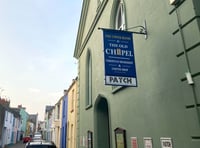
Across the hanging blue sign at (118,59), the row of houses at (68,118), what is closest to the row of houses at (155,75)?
the hanging blue sign at (118,59)

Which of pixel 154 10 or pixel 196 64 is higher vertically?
pixel 154 10

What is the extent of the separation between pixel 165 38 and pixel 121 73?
1.25 metres

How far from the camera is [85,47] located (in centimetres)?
1162

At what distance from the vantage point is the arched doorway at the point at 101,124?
837 centimetres

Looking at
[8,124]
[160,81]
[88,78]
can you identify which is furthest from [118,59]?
[8,124]

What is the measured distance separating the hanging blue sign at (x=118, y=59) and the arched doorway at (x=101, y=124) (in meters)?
3.62

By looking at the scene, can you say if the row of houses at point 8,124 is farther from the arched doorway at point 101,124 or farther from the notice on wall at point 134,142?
the notice on wall at point 134,142

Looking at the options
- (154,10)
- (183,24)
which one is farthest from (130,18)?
(183,24)

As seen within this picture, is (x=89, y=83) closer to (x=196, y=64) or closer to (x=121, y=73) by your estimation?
(x=121, y=73)

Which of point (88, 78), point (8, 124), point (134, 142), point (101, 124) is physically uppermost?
point (88, 78)

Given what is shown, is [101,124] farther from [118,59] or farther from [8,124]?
[8,124]

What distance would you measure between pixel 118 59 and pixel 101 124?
4.68 m

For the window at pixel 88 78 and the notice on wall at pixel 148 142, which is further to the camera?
the window at pixel 88 78

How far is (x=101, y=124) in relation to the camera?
8625mm
